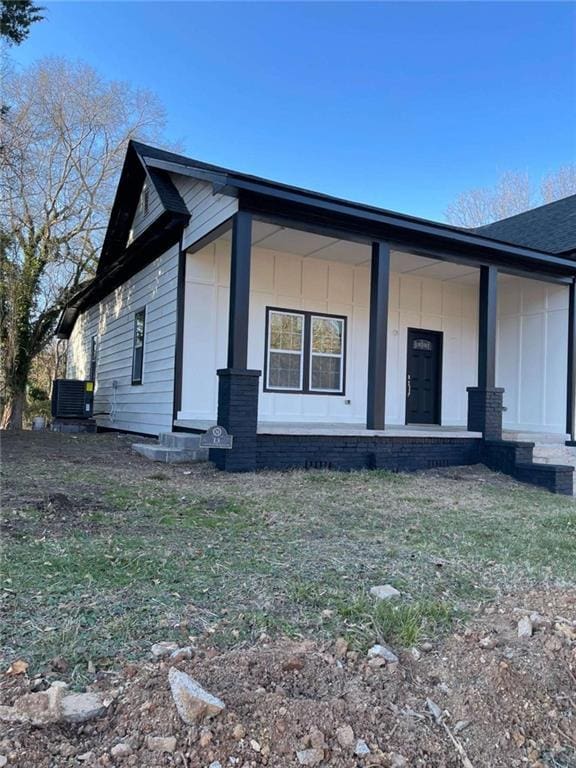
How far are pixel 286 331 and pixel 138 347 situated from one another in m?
3.20

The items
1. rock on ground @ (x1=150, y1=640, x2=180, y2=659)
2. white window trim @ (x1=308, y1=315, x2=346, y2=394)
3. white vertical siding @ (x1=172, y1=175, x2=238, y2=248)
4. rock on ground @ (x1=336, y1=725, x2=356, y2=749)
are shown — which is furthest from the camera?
white window trim @ (x1=308, y1=315, x2=346, y2=394)

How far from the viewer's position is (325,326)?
1040 centimetres

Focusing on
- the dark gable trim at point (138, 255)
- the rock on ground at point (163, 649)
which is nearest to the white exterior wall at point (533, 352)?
the dark gable trim at point (138, 255)

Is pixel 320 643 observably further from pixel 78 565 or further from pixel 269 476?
pixel 269 476

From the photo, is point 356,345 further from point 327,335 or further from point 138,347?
point 138,347

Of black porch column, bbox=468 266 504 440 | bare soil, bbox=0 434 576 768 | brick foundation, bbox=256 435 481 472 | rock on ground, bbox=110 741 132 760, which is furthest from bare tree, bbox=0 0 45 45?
rock on ground, bbox=110 741 132 760

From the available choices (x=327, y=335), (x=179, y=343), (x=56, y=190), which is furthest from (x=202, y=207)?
(x=56, y=190)

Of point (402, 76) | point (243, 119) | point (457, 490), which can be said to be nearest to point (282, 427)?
point (457, 490)

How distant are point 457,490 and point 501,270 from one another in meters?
4.57

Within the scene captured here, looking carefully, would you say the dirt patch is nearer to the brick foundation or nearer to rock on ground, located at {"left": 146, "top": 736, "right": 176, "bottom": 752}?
rock on ground, located at {"left": 146, "top": 736, "right": 176, "bottom": 752}

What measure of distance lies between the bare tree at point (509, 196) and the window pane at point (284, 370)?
814 inches

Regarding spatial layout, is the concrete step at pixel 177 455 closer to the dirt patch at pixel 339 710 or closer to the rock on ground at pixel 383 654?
the dirt patch at pixel 339 710

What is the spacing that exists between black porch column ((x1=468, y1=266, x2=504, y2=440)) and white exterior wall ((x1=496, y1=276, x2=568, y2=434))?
2427 millimetres

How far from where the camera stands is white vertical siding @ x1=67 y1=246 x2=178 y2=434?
9227 millimetres
